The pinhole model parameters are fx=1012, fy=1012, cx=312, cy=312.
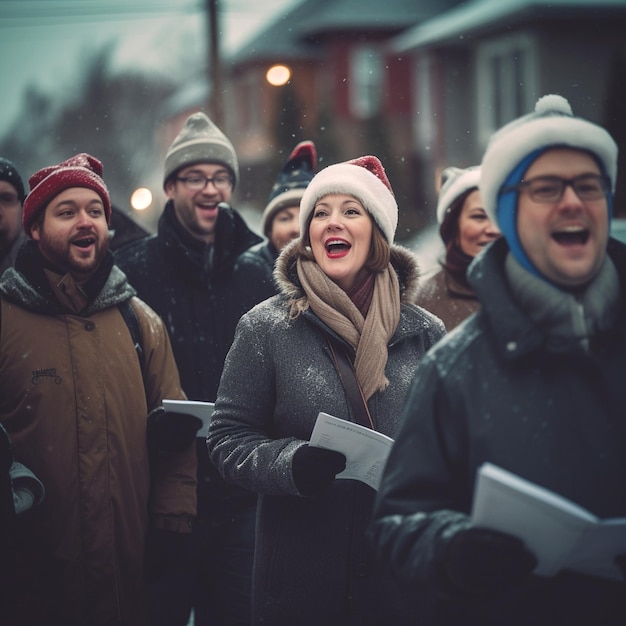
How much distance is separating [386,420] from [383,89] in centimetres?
3684

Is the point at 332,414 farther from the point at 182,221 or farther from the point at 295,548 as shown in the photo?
the point at 182,221

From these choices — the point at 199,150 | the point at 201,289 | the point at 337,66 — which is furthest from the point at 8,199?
the point at 337,66

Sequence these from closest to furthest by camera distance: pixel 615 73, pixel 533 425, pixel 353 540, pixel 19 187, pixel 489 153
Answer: pixel 533 425 < pixel 489 153 < pixel 353 540 < pixel 19 187 < pixel 615 73

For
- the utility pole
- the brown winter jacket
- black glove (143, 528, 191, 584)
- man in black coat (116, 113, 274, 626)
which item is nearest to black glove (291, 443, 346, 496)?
the brown winter jacket

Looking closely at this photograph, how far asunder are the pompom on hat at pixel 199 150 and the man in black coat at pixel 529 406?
10.5ft

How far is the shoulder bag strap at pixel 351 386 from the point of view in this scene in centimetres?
322

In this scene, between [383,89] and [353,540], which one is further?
[383,89]

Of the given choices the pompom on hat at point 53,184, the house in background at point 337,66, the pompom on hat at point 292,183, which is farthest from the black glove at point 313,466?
the house in background at point 337,66

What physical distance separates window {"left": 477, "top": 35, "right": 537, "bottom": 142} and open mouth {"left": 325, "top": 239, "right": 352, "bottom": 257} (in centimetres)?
2297

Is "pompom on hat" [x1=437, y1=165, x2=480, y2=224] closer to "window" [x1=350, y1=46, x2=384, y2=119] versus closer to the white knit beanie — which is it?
the white knit beanie

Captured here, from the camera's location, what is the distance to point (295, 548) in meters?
3.18

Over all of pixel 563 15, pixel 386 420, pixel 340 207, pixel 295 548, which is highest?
pixel 563 15

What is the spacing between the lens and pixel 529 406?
87.1 inches

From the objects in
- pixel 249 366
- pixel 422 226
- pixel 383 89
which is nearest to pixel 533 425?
pixel 249 366
